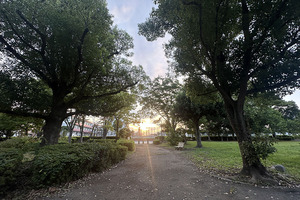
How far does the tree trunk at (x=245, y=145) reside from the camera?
4.76 meters

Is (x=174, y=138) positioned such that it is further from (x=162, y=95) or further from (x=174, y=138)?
(x=162, y=95)

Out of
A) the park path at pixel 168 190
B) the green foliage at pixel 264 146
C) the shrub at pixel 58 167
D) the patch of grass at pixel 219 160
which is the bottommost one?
the patch of grass at pixel 219 160

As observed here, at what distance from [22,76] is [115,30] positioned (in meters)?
7.11

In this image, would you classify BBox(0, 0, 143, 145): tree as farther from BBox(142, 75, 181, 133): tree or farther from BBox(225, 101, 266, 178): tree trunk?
BBox(142, 75, 181, 133): tree

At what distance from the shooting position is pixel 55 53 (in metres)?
7.49

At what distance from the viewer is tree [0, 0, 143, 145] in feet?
19.4

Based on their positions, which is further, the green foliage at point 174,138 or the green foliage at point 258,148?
the green foliage at point 174,138

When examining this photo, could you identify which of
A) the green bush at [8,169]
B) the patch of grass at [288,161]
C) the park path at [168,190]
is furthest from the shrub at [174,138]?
the green bush at [8,169]

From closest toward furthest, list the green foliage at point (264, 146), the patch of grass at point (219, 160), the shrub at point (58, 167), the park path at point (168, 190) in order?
the park path at point (168, 190), the shrub at point (58, 167), the green foliage at point (264, 146), the patch of grass at point (219, 160)

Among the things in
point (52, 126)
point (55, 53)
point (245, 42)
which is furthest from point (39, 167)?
point (245, 42)

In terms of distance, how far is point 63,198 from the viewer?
3426mm

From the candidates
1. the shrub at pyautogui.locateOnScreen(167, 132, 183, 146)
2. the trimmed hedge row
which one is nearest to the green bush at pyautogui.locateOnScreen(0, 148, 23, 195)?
the trimmed hedge row

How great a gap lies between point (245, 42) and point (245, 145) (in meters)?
4.14

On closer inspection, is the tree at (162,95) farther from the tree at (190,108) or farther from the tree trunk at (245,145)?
the tree trunk at (245,145)
